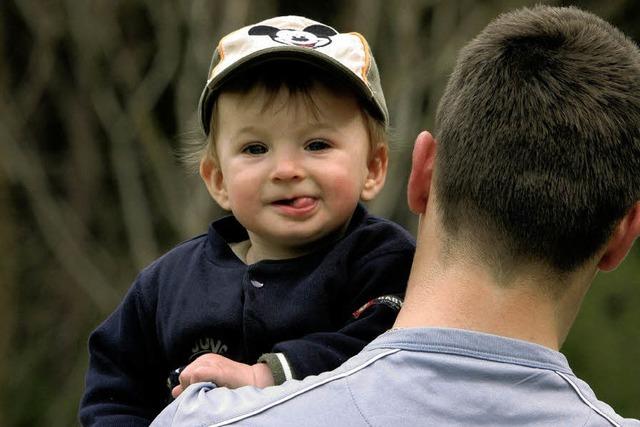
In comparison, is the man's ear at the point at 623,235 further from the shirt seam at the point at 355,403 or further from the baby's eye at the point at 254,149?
the baby's eye at the point at 254,149

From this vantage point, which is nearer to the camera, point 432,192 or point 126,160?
point 432,192

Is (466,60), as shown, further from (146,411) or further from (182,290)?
(146,411)

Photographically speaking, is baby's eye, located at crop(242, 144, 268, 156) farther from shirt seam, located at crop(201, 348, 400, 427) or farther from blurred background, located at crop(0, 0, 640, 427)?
blurred background, located at crop(0, 0, 640, 427)

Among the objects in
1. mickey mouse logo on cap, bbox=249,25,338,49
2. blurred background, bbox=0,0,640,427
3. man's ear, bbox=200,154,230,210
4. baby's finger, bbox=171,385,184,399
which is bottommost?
blurred background, bbox=0,0,640,427

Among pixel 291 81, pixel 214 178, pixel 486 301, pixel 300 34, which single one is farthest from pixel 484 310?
pixel 214 178

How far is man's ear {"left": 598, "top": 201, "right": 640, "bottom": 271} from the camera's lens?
8.09 ft

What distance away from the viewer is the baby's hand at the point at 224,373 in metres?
2.62

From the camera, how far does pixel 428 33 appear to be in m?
9.77

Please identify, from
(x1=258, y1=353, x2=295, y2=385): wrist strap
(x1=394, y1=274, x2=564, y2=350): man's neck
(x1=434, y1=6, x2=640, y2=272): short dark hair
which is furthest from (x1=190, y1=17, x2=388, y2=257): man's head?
(x1=394, y1=274, x2=564, y2=350): man's neck

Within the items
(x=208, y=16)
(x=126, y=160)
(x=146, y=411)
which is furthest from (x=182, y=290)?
(x=126, y=160)

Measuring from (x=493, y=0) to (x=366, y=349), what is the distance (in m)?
7.47

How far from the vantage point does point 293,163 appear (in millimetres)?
2840

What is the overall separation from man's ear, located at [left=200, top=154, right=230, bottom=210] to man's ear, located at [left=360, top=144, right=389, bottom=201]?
0.33 m

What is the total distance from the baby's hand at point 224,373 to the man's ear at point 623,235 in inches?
27.2
